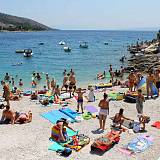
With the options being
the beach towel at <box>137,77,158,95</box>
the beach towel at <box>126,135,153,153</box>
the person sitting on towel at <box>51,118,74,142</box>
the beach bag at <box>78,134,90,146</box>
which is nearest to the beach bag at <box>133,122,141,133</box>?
the beach towel at <box>126,135,153,153</box>

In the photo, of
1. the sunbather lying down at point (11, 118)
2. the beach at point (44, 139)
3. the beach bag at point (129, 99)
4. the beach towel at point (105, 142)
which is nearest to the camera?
the beach at point (44, 139)

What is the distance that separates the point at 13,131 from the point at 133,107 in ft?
23.3

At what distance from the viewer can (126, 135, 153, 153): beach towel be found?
1273 centimetres

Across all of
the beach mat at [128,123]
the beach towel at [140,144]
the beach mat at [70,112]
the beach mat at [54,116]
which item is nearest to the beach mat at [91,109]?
the beach mat at [70,112]

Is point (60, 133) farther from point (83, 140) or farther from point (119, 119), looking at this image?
→ point (119, 119)

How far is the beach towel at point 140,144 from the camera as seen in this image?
12734 mm

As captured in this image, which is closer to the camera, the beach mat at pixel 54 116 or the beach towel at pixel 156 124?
the beach towel at pixel 156 124

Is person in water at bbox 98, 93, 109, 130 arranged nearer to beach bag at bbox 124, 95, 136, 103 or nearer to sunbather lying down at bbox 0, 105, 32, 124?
sunbather lying down at bbox 0, 105, 32, 124

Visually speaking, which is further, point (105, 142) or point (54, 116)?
point (54, 116)

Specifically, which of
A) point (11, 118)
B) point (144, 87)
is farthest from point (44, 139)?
point (144, 87)

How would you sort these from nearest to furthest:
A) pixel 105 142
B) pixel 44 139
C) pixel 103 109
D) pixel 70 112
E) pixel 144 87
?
pixel 105 142
pixel 44 139
pixel 103 109
pixel 70 112
pixel 144 87

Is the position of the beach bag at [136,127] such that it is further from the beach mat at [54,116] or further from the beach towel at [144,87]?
the beach towel at [144,87]

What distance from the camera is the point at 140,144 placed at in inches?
515

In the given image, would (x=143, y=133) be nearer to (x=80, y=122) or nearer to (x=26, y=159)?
(x=80, y=122)
